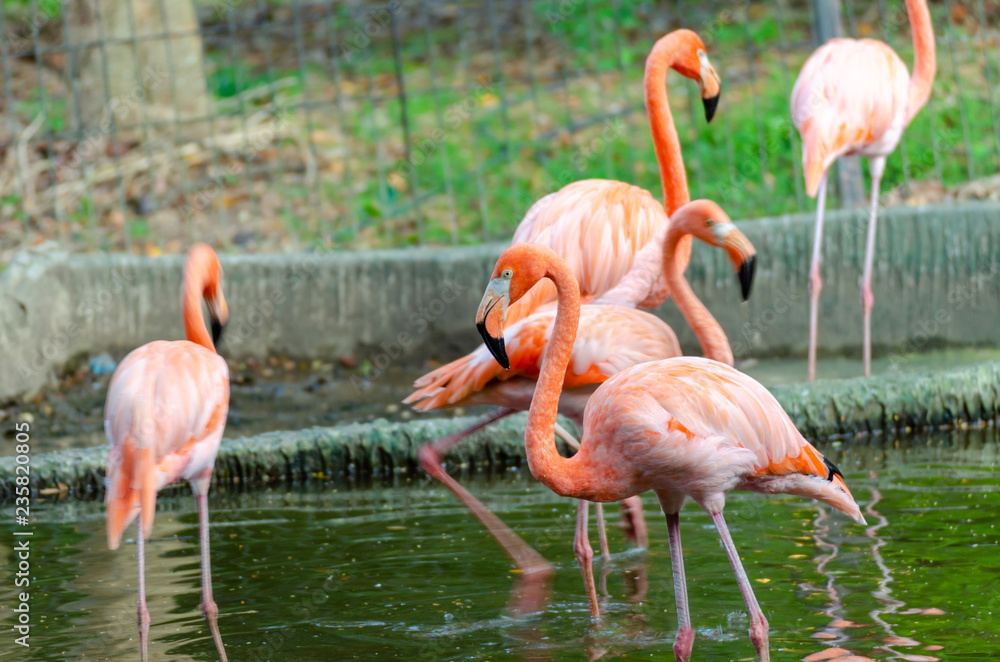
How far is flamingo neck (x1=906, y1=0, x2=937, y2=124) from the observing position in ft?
18.9

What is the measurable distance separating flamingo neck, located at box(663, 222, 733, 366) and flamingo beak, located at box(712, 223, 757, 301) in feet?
0.60

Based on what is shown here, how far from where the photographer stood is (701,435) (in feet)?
9.81

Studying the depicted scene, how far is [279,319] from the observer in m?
6.49

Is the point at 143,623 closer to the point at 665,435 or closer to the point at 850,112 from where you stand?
the point at 665,435

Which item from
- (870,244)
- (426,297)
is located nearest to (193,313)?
(426,297)

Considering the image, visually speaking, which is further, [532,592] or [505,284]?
[532,592]

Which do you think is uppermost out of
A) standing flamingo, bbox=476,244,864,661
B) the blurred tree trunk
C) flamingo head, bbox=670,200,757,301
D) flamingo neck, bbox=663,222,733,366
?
the blurred tree trunk

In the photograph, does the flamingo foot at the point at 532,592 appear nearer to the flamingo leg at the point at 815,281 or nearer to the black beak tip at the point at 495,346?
the black beak tip at the point at 495,346

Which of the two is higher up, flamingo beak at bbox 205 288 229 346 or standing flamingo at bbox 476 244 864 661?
flamingo beak at bbox 205 288 229 346

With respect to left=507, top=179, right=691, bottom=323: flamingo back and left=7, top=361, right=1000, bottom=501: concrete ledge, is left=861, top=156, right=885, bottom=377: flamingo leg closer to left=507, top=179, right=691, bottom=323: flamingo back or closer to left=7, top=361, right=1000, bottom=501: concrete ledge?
left=7, top=361, right=1000, bottom=501: concrete ledge

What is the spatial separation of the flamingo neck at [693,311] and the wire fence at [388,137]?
316cm

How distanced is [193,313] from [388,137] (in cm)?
544

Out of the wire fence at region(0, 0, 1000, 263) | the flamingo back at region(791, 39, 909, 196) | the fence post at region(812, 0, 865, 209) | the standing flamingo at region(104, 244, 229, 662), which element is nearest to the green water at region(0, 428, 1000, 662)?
the standing flamingo at region(104, 244, 229, 662)

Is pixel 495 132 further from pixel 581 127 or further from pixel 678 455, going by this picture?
pixel 678 455
